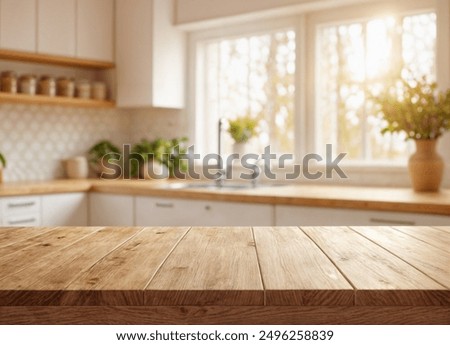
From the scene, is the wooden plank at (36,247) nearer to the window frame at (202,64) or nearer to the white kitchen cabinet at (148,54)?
the window frame at (202,64)

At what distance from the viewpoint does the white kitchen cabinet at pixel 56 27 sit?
4.07 metres

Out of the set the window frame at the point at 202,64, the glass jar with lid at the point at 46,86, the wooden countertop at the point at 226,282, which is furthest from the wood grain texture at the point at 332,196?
the wooden countertop at the point at 226,282

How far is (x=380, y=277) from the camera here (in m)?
1.11

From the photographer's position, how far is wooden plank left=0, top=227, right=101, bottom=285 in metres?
1.25

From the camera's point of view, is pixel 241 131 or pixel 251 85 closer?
pixel 241 131

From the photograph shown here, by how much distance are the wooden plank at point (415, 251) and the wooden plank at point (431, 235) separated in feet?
0.06

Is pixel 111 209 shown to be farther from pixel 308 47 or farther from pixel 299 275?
pixel 299 275

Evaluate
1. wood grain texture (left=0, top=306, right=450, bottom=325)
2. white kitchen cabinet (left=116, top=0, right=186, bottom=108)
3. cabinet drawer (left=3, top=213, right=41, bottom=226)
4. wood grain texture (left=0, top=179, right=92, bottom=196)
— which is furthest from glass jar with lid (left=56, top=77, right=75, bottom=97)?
wood grain texture (left=0, top=306, right=450, bottom=325)

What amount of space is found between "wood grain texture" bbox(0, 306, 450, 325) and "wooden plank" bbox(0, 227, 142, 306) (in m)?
0.02

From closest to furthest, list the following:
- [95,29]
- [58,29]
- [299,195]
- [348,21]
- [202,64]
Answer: [299,195], [348,21], [58,29], [95,29], [202,64]

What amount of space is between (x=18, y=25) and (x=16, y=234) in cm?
262

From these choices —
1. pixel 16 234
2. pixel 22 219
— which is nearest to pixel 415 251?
pixel 16 234

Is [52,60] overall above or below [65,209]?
above

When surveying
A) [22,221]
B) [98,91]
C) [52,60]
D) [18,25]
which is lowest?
[22,221]
